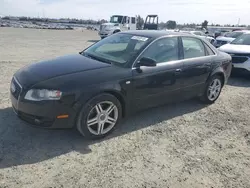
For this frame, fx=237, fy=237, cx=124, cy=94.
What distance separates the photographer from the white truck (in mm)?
21719

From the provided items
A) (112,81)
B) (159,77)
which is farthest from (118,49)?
(112,81)

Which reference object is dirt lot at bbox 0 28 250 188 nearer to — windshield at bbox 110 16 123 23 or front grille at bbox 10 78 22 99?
front grille at bbox 10 78 22 99

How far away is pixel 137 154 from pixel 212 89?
2.90m

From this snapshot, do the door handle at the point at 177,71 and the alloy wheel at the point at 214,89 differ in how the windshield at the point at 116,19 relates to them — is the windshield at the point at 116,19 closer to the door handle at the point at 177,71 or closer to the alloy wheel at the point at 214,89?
the alloy wheel at the point at 214,89

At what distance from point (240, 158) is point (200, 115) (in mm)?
1503

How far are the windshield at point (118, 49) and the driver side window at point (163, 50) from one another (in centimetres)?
16

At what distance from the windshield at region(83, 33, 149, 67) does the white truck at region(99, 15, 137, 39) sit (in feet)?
55.9

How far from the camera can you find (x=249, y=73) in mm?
7664

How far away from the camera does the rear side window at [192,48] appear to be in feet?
15.5

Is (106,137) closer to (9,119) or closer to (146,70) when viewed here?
(146,70)

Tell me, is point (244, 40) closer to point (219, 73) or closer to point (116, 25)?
point (219, 73)

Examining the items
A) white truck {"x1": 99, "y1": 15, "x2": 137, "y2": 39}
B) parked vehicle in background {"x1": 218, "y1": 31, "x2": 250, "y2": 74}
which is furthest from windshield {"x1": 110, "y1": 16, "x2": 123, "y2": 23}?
parked vehicle in background {"x1": 218, "y1": 31, "x2": 250, "y2": 74}

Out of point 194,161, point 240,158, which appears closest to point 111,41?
point 194,161

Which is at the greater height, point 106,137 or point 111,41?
point 111,41
